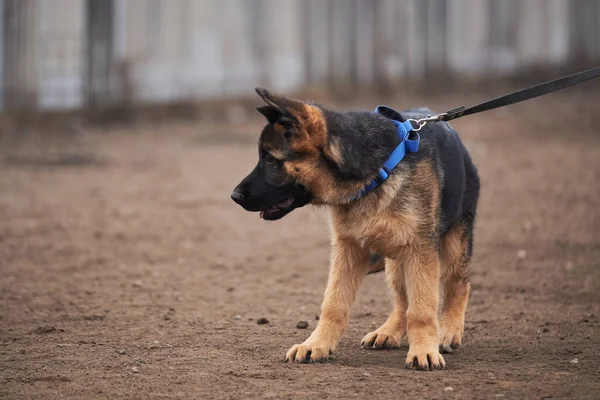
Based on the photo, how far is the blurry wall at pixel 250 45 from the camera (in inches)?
691

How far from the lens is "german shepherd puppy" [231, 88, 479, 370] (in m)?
5.07

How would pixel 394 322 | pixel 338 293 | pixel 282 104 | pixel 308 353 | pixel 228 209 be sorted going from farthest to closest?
pixel 228 209, pixel 394 322, pixel 338 293, pixel 308 353, pixel 282 104

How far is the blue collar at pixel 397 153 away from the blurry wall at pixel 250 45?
12217mm

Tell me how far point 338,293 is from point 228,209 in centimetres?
575

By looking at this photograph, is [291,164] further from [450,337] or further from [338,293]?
[450,337]

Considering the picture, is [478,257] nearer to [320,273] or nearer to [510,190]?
[320,273]

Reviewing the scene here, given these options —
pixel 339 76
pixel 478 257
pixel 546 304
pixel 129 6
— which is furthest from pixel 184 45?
pixel 546 304

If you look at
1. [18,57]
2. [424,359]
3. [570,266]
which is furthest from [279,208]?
[18,57]

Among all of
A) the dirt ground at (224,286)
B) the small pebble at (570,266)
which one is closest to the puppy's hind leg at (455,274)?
the dirt ground at (224,286)

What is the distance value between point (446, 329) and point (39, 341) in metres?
2.34

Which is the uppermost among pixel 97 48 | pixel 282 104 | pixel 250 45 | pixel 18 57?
pixel 250 45

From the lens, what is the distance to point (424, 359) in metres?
5.11

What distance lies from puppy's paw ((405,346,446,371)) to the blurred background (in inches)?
4.3

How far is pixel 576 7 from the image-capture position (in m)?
30.0
